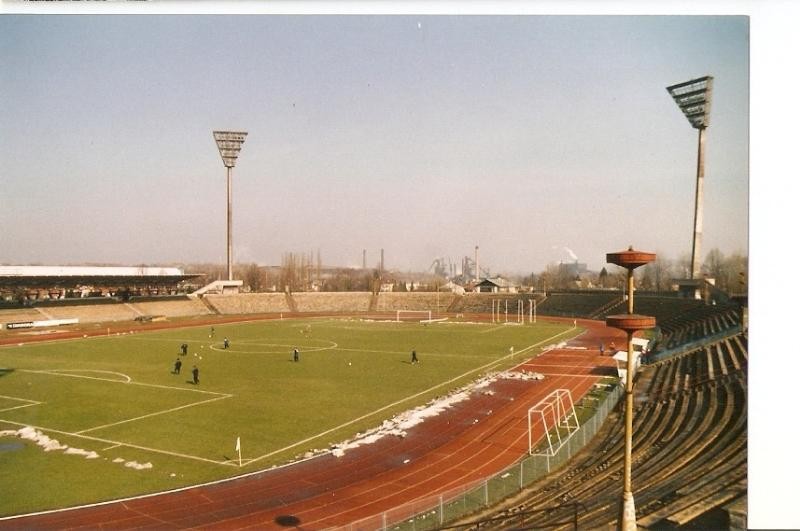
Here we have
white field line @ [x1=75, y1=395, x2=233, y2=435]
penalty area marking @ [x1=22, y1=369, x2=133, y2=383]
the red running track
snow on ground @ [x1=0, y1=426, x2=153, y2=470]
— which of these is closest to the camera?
the red running track

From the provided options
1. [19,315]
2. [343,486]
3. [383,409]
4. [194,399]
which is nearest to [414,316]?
[19,315]

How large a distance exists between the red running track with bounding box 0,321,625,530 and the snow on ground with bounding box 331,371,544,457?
30cm

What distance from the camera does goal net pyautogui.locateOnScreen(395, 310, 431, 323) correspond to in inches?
2155

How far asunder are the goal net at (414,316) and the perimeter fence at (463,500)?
127 ft

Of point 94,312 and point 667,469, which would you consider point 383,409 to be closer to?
point 667,469

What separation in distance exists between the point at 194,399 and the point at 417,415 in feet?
27.2

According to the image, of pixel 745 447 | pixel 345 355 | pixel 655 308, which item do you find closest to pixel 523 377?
pixel 345 355

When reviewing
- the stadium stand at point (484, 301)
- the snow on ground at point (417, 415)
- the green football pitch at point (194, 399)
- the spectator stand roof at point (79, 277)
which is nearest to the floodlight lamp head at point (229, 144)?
the spectator stand roof at point (79, 277)

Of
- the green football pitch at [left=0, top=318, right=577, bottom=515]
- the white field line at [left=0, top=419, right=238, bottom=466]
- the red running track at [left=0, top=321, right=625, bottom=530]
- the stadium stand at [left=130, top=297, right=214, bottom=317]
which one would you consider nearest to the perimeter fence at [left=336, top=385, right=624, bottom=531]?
the red running track at [left=0, top=321, right=625, bottom=530]

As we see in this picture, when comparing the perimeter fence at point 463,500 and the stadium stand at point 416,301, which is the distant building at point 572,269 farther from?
the perimeter fence at point 463,500

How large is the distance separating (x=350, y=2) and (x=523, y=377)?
16998 mm

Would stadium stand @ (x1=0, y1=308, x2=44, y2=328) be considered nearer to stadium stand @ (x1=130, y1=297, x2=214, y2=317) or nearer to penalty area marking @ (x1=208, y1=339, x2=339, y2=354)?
stadium stand @ (x1=130, y1=297, x2=214, y2=317)

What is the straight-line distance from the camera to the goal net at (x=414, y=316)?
54744 mm

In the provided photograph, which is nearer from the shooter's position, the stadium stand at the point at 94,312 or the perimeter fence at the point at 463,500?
the perimeter fence at the point at 463,500
